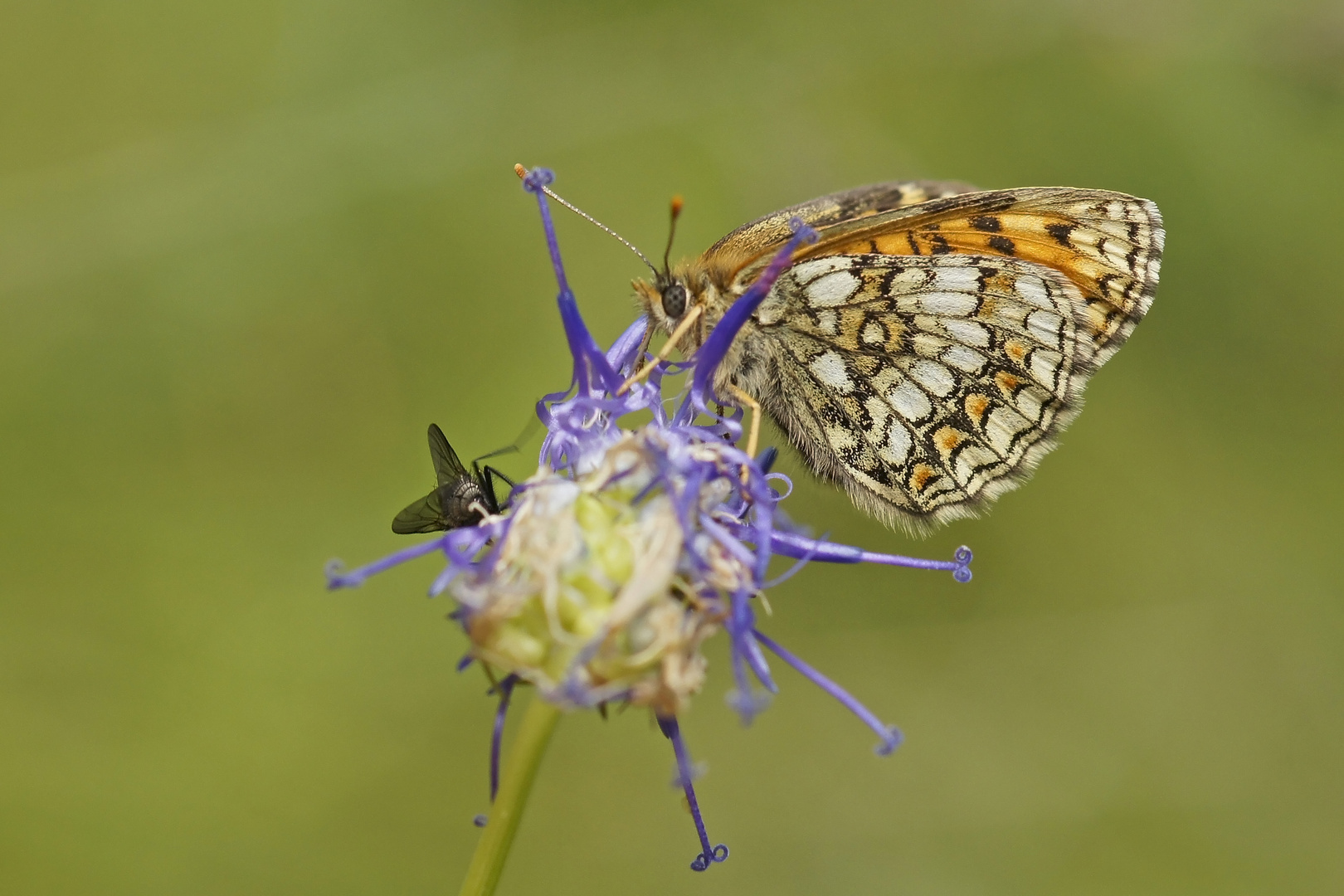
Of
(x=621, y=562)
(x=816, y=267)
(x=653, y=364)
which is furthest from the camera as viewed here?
(x=816, y=267)

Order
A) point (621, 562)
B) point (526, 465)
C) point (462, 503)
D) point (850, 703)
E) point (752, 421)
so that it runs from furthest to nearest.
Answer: point (526, 465), point (752, 421), point (462, 503), point (850, 703), point (621, 562)

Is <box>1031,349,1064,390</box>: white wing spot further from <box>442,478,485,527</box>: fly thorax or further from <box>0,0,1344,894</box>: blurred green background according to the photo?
<box>442,478,485,527</box>: fly thorax

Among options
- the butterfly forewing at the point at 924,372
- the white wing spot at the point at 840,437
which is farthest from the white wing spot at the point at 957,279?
the white wing spot at the point at 840,437

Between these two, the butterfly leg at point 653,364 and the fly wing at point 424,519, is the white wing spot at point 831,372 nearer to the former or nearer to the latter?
the butterfly leg at point 653,364

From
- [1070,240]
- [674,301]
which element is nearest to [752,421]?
[674,301]

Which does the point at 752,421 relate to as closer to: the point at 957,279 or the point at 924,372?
the point at 924,372
